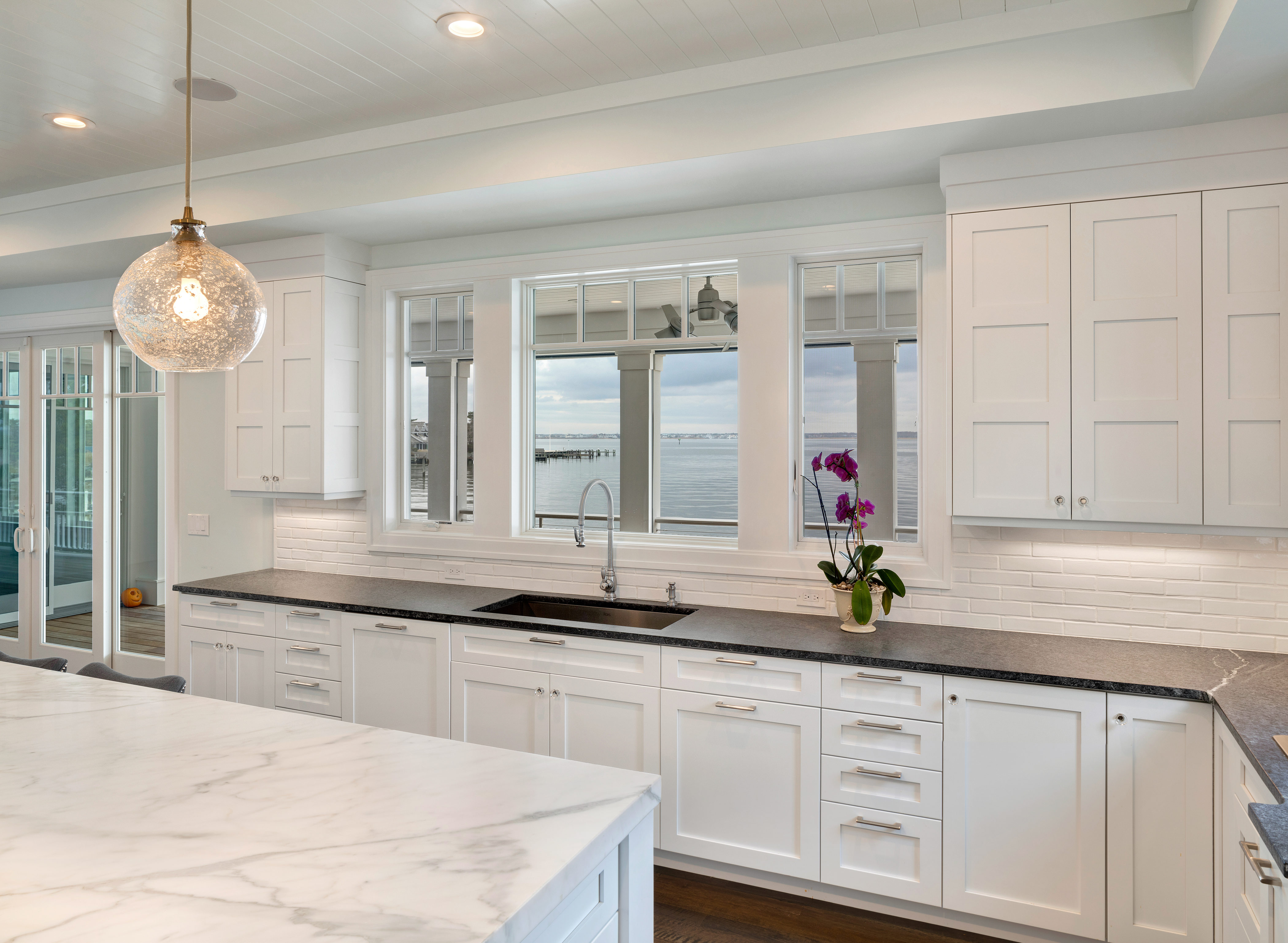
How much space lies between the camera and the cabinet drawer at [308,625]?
3535mm

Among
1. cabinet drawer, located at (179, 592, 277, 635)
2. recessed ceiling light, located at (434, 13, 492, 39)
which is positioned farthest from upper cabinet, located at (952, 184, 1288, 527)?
cabinet drawer, located at (179, 592, 277, 635)

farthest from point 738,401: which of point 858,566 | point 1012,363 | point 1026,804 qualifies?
point 1026,804

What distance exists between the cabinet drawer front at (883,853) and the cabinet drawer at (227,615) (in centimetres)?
262

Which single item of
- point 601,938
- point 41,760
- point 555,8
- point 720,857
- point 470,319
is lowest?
point 720,857

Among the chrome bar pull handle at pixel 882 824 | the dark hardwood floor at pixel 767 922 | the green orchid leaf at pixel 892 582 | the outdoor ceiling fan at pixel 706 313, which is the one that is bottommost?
the dark hardwood floor at pixel 767 922

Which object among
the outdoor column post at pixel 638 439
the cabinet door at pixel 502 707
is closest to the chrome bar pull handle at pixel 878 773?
the cabinet door at pixel 502 707

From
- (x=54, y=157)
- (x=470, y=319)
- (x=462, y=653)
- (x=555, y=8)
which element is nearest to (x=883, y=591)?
(x=462, y=653)

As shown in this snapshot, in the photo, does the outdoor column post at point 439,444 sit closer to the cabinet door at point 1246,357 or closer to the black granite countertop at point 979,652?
the black granite countertop at point 979,652

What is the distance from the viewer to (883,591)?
294 cm

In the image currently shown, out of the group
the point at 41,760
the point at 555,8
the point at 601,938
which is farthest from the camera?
the point at 555,8

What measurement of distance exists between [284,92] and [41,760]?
238 cm

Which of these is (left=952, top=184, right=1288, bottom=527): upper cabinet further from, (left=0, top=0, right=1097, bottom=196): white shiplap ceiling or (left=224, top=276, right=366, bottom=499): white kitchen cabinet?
(left=224, top=276, right=366, bottom=499): white kitchen cabinet

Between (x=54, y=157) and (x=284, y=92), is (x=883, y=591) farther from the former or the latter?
(x=54, y=157)

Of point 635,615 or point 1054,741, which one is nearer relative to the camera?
point 1054,741
